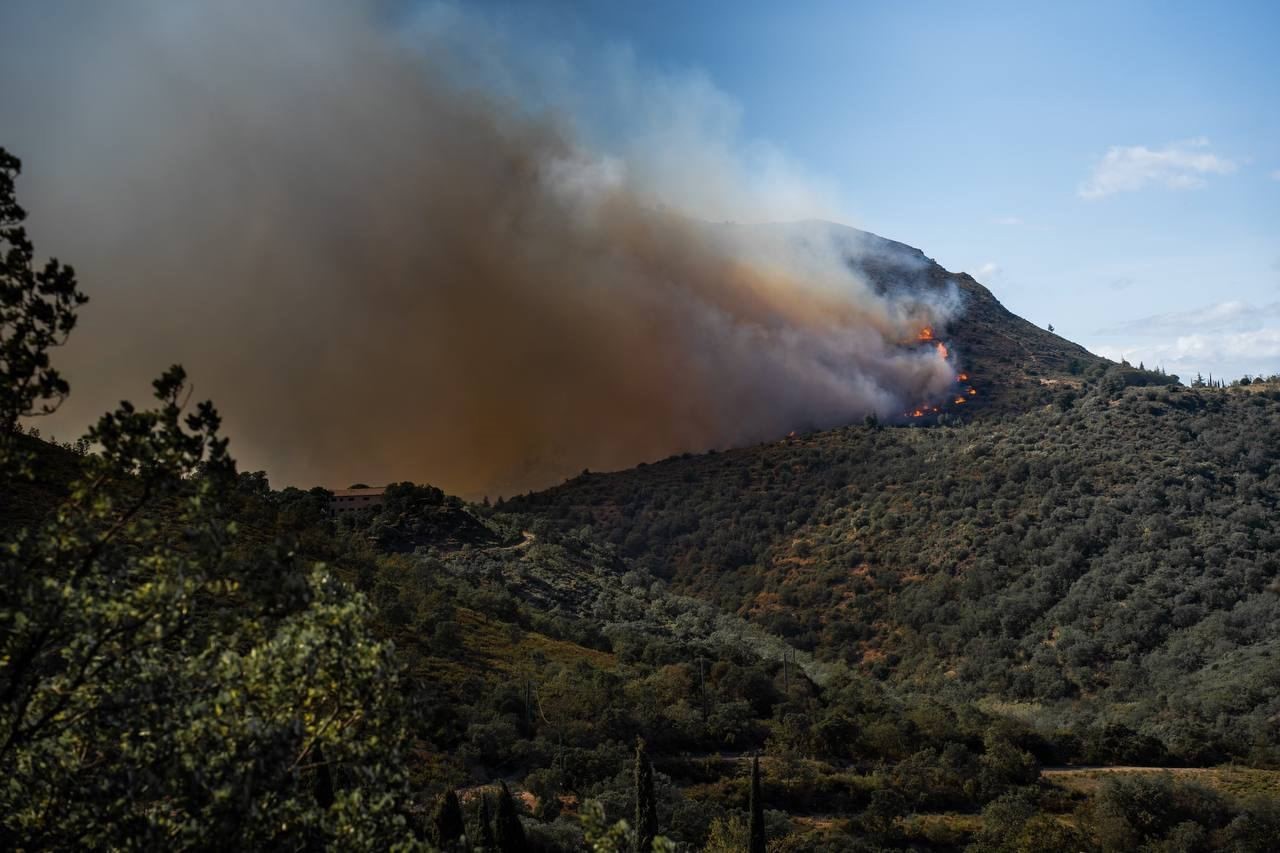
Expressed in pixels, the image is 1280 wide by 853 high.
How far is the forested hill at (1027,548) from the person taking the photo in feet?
278

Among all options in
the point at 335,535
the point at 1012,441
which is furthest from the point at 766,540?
the point at 335,535

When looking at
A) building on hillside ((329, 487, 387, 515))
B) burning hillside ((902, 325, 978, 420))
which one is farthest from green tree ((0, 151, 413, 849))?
burning hillside ((902, 325, 978, 420))

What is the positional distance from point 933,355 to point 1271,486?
7923cm

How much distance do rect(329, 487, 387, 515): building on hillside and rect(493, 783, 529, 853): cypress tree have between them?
8829 cm

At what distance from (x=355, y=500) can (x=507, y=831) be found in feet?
310

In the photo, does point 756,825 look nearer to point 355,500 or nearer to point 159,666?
point 159,666

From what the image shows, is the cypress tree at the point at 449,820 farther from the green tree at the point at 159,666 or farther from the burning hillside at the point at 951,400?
the burning hillside at the point at 951,400

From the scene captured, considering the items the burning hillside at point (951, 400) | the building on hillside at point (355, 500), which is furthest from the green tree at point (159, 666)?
the burning hillside at point (951, 400)

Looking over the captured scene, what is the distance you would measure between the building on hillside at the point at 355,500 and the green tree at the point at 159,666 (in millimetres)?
112350

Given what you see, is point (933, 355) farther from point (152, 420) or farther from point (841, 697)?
point (152, 420)

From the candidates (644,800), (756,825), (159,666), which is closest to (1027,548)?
(756,825)

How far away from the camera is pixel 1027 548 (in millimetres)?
112250

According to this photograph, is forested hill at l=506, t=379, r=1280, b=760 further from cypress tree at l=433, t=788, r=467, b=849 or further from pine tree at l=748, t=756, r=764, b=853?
cypress tree at l=433, t=788, r=467, b=849

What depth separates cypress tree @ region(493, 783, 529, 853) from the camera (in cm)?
3831
